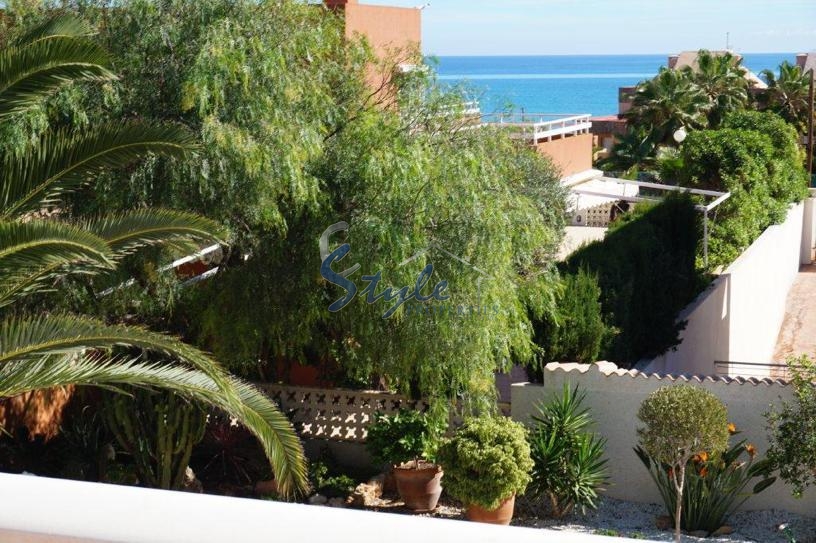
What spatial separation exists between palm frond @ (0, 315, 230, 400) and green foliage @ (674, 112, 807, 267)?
17.3 meters

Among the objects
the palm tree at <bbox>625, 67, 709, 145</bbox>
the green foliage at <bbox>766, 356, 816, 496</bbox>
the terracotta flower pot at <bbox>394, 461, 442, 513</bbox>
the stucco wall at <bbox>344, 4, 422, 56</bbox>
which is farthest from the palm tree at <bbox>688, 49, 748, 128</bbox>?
the terracotta flower pot at <bbox>394, 461, 442, 513</bbox>

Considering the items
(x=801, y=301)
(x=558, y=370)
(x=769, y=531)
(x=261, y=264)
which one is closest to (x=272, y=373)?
(x=261, y=264)

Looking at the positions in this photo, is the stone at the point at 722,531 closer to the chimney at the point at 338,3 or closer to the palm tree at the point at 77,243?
the palm tree at the point at 77,243

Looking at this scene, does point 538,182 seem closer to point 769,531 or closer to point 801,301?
point 769,531

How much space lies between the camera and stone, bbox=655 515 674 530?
10.4 metres

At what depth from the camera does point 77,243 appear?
18.6 ft

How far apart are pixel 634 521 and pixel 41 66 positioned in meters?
7.47

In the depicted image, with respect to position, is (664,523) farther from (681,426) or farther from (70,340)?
(70,340)

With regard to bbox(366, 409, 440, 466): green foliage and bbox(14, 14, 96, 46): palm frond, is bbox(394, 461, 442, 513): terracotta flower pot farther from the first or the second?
bbox(14, 14, 96, 46): palm frond

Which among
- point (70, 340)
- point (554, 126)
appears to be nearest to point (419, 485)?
point (70, 340)

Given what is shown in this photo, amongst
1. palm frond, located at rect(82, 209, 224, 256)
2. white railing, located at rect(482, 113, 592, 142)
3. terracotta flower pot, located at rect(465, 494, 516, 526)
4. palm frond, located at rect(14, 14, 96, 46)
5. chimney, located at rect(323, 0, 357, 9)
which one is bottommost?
terracotta flower pot, located at rect(465, 494, 516, 526)

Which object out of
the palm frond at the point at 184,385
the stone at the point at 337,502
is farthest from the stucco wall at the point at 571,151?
the palm frond at the point at 184,385

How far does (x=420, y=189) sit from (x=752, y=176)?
1702 centimetres

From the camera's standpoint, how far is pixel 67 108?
9.10m
